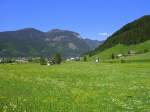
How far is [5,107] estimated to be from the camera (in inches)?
744

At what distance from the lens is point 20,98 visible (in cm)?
2330

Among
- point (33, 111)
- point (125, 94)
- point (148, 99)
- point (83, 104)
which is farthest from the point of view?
point (125, 94)

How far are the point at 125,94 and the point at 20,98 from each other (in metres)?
9.98

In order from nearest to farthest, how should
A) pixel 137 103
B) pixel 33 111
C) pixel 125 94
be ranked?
1. pixel 33 111
2. pixel 137 103
3. pixel 125 94

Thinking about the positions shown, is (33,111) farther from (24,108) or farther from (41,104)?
(41,104)

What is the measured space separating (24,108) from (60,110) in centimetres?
193

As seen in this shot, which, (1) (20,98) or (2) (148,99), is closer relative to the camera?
(1) (20,98)

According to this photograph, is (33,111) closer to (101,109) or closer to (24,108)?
(24,108)

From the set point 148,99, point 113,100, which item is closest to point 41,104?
point 113,100

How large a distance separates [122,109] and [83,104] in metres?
2.41

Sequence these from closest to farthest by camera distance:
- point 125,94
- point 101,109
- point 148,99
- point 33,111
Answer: point 33,111, point 101,109, point 148,99, point 125,94

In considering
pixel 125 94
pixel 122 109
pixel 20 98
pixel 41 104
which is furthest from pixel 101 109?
pixel 125 94

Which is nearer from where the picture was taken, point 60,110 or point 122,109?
point 60,110

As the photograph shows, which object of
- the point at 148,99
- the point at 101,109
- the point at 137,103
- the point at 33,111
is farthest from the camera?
the point at 148,99
